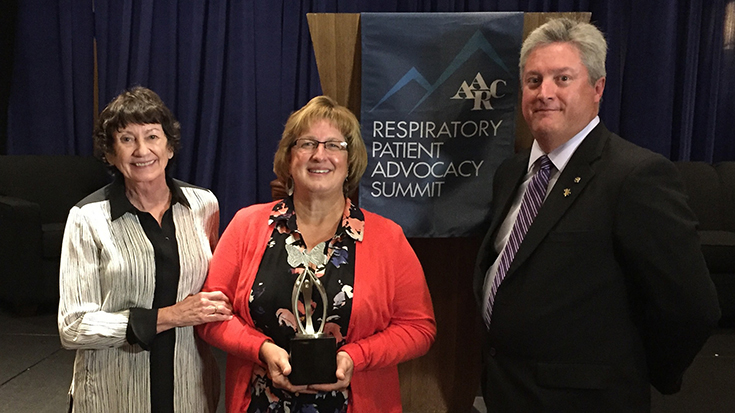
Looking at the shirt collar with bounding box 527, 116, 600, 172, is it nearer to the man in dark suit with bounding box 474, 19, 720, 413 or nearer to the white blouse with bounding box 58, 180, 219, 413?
the man in dark suit with bounding box 474, 19, 720, 413

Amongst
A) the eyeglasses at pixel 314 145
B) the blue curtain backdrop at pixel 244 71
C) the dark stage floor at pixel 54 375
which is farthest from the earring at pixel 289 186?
the blue curtain backdrop at pixel 244 71

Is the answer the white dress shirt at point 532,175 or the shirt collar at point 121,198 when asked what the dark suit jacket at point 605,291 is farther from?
the shirt collar at point 121,198

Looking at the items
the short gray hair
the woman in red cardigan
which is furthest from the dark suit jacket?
the woman in red cardigan

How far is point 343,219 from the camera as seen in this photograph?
1.58 metres

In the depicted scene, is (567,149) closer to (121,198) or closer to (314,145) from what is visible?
(314,145)

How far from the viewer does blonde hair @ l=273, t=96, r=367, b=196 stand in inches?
61.2

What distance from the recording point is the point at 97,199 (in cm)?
156

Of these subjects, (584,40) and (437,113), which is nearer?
(584,40)

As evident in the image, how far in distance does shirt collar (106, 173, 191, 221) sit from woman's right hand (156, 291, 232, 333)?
289mm

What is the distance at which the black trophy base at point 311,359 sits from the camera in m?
1.30

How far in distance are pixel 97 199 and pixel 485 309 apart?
112 cm

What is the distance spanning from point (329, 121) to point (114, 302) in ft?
2.51

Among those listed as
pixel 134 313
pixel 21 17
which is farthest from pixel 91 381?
pixel 21 17

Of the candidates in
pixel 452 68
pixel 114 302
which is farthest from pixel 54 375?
pixel 452 68
